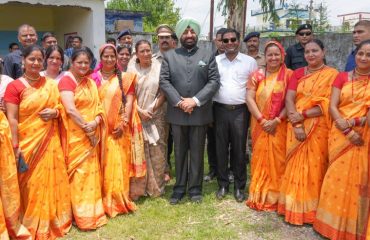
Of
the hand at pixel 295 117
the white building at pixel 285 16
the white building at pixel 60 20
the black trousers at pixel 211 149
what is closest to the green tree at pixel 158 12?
the white building at pixel 285 16

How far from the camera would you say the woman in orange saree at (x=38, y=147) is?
352 cm

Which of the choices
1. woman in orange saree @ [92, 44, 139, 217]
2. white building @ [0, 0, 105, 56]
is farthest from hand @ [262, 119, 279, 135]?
white building @ [0, 0, 105, 56]

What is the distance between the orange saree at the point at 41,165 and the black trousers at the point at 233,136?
1815 mm

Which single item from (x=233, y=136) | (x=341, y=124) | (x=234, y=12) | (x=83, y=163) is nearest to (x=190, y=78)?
(x=233, y=136)

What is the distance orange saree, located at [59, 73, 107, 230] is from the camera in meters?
3.90

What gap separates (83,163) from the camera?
3.98 metres

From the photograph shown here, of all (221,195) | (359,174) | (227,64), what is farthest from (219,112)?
(359,174)

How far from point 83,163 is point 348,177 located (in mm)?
2534

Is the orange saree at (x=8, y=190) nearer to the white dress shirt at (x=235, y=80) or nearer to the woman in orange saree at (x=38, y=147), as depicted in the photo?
the woman in orange saree at (x=38, y=147)

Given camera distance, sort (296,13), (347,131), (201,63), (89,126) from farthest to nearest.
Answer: (296,13) → (201,63) → (89,126) → (347,131)

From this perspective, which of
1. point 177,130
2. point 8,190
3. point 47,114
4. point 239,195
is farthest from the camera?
point 239,195

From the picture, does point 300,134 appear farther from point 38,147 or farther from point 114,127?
point 38,147

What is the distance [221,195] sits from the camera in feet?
15.6

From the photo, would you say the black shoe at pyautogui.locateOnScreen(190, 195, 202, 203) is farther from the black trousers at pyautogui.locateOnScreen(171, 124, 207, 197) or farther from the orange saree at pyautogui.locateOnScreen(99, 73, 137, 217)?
the orange saree at pyautogui.locateOnScreen(99, 73, 137, 217)
